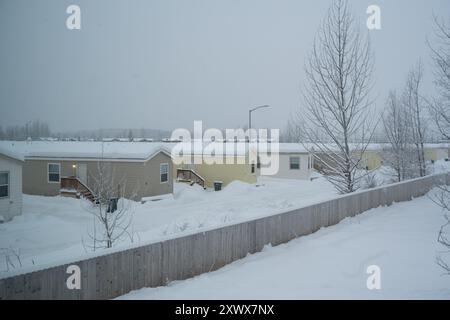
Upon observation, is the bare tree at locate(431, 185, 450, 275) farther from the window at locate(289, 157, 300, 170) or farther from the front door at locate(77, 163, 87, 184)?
the window at locate(289, 157, 300, 170)

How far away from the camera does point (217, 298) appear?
610 centimetres

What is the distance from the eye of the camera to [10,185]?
61.8ft

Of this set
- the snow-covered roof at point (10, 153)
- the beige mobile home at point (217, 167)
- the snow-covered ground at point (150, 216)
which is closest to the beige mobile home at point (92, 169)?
the snow-covered ground at point (150, 216)

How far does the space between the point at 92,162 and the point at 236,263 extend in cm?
Result: 1915

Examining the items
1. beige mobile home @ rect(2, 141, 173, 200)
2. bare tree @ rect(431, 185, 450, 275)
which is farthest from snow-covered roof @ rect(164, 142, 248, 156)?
bare tree @ rect(431, 185, 450, 275)

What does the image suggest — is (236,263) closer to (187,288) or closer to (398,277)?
(187,288)

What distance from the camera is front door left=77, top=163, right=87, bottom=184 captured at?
82.6 ft

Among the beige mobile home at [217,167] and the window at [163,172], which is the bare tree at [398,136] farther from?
the window at [163,172]

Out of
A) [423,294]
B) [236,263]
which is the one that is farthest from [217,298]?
[423,294]

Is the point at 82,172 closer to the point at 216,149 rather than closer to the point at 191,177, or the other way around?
the point at 191,177

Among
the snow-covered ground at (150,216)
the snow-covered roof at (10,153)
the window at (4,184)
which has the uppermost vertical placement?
the snow-covered roof at (10,153)

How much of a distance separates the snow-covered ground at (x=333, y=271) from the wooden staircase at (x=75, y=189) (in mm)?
17170

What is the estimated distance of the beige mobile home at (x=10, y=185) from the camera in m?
18.4

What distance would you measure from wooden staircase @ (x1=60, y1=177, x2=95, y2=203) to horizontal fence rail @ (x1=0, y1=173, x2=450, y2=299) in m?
16.8
